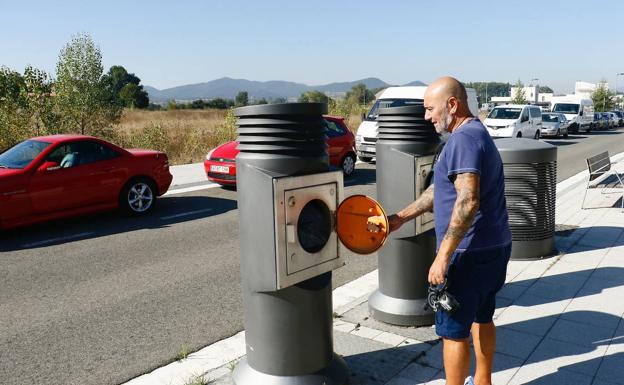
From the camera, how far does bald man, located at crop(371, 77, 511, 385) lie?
2.64 meters

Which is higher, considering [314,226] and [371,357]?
[314,226]

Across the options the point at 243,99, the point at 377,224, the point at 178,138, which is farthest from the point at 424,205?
the point at 243,99

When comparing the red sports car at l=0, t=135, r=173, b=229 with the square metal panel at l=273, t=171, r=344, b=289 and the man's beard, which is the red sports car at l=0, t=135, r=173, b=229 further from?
the man's beard

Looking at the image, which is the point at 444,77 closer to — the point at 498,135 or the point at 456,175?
the point at 456,175

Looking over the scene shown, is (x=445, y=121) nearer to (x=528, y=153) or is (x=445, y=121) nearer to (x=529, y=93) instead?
(x=528, y=153)

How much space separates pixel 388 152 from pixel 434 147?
35 centimetres

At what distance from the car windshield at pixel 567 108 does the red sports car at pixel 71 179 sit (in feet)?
114

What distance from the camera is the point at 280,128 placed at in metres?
2.84

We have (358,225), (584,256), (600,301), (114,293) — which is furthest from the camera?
(584,256)

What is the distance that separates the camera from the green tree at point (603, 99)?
7225cm

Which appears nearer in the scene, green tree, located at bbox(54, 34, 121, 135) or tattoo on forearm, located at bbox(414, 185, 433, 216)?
tattoo on forearm, located at bbox(414, 185, 433, 216)

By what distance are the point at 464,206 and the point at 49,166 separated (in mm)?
7279

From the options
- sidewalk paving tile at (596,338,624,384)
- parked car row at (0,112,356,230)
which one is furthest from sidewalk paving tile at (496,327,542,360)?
parked car row at (0,112,356,230)

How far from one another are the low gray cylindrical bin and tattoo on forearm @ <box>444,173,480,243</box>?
3474 millimetres
